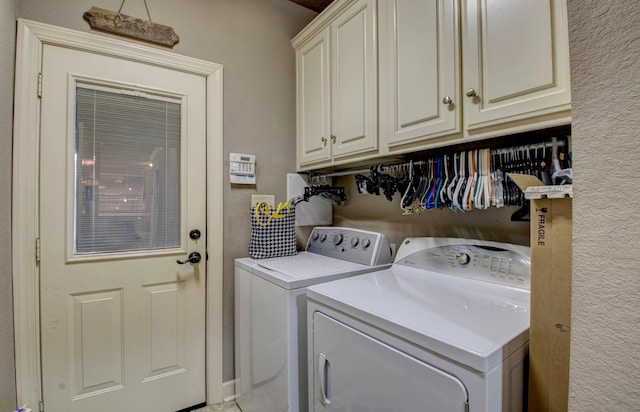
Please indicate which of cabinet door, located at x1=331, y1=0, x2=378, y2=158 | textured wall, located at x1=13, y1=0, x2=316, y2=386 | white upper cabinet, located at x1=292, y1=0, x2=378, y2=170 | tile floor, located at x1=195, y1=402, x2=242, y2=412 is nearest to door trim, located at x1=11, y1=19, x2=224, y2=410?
textured wall, located at x1=13, y1=0, x2=316, y2=386

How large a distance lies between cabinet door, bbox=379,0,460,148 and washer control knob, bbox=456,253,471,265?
1.79 feet

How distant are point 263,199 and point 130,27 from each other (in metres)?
1.24

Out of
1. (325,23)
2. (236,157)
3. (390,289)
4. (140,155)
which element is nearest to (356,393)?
(390,289)

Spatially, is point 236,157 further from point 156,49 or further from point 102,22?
point 102,22

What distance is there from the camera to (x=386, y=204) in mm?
1911

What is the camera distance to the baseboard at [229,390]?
187cm

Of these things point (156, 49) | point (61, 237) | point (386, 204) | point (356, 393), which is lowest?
point (356, 393)

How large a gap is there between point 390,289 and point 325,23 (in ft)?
5.30

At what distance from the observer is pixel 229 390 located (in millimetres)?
1885

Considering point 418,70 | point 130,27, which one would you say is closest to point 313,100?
point 418,70

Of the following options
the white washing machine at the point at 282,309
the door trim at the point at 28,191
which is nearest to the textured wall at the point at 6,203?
the door trim at the point at 28,191

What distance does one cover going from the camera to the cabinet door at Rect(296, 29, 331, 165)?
184 centimetres

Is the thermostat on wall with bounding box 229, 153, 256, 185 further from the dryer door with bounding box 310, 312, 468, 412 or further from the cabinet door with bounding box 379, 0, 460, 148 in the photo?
the dryer door with bounding box 310, 312, 468, 412

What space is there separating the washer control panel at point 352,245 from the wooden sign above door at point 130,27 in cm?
151
